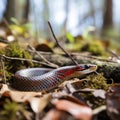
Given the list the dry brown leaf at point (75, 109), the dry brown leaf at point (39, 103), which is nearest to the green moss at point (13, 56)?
the dry brown leaf at point (39, 103)

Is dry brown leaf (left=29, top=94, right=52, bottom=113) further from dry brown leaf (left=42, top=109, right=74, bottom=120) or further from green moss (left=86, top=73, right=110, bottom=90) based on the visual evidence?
green moss (left=86, top=73, right=110, bottom=90)

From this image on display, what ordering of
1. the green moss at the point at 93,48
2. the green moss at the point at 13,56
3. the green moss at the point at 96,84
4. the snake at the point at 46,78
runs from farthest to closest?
1. the green moss at the point at 93,48
2. the green moss at the point at 13,56
3. the snake at the point at 46,78
4. the green moss at the point at 96,84

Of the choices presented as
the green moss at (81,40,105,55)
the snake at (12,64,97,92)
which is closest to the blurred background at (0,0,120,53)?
the green moss at (81,40,105,55)

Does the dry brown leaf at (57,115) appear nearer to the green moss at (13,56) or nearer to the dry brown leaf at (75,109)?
the dry brown leaf at (75,109)

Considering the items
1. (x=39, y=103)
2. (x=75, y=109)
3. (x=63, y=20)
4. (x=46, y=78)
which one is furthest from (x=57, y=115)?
(x=63, y=20)

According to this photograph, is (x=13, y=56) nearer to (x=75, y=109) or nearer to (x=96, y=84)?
(x=96, y=84)
